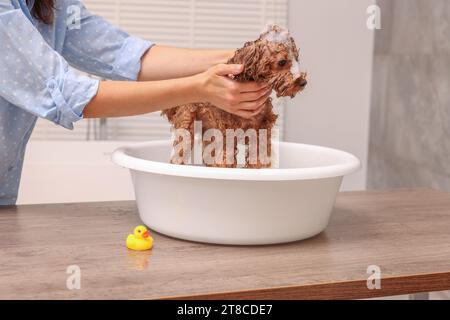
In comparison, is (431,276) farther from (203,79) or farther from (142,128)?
(142,128)

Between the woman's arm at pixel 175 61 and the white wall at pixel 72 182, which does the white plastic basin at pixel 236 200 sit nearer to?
the woman's arm at pixel 175 61

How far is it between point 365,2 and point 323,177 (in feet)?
6.17

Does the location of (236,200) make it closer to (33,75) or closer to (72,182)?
(33,75)

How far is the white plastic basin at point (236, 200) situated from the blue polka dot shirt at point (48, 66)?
0.46 ft

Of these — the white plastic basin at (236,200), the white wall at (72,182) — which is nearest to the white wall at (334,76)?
the white wall at (72,182)

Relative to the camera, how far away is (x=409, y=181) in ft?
7.57

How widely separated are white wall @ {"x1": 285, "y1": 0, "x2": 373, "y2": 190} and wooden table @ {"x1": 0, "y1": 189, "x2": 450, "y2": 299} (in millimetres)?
1490

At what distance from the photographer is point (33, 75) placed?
1048mm

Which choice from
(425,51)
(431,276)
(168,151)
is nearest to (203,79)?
(168,151)

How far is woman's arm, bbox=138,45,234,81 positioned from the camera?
4.41 feet

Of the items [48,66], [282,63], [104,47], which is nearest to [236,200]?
[282,63]

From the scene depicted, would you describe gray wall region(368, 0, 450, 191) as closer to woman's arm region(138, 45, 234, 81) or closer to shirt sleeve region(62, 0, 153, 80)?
woman's arm region(138, 45, 234, 81)

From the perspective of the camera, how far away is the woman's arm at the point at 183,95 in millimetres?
1000

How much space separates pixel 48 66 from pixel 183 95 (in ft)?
0.75
